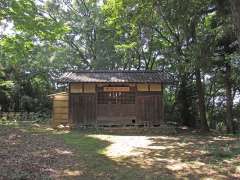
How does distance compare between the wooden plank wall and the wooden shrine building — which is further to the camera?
the wooden plank wall

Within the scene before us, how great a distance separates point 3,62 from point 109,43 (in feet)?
35.5

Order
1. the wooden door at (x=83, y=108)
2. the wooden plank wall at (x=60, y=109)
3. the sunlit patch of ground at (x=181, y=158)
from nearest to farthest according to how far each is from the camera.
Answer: the sunlit patch of ground at (x=181, y=158) < the wooden door at (x=83, y=108) < the wooden plank wall at (x=60, y=109)

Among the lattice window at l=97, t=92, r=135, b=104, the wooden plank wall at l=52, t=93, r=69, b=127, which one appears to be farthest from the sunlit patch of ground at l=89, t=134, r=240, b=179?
the wooden plank wall at l=52, t=93, r=69, b=127

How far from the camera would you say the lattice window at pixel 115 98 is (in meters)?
25.5

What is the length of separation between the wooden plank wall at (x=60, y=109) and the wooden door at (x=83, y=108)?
1.22m

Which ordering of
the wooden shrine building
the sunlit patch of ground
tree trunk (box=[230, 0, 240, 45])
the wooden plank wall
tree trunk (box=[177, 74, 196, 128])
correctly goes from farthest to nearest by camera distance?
tree trunk (box=[177, 74, 196, 128]) < the wooden plank wall < the wooden shrine building < the sunlit patch of ground < tree trunk (box=[230, 0, 240, 45])

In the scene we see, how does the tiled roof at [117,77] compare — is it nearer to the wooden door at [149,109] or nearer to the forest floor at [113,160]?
the wooden door at [149,109]

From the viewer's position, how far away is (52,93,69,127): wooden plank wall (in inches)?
1049

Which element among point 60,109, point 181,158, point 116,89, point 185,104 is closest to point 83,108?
point 60,109

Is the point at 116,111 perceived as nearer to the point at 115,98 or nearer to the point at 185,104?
the point at 115,98

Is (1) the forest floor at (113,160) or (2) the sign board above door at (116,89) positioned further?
(2) the sign board above door at (116,89)

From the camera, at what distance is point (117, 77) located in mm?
26172

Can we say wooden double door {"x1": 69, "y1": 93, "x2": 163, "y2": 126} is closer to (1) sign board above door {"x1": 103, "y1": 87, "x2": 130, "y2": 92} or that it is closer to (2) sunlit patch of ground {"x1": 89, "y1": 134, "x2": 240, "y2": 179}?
(1) sign board above door {"x1": 103, "y1": 87, "x2": 130, "y2": 92}

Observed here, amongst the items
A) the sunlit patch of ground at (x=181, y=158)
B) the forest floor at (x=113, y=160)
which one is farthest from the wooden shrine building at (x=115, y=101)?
the forest floor at (x=113, y=160)
